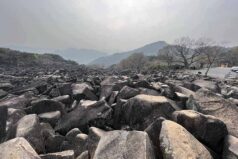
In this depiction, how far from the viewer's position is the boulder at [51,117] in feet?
32.8

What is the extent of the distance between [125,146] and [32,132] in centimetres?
333

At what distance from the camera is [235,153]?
606cm

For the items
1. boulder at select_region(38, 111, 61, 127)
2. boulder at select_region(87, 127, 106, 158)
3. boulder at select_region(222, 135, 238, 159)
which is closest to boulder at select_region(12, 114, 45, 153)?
boulder at select_region(38, 111, 61, 127)

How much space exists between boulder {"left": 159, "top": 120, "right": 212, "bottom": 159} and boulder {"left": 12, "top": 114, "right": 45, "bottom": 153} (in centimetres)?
355

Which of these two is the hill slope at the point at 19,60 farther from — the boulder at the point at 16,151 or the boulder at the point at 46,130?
the boulder at the point at 16,151

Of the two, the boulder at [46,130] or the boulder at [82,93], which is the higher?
the boulder at [82,93]

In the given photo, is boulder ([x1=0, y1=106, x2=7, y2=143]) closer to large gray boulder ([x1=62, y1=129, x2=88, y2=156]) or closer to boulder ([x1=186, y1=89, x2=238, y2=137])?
large gray boulder ([x1=62, y1=129, x2=88, y2=156])

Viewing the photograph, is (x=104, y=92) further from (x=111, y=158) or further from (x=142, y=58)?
(x=142, y=58)

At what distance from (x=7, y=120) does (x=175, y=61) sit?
87537mm

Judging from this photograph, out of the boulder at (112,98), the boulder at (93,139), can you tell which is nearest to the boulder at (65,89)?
the boulder at (112,98)

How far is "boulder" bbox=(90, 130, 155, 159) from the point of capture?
222 inches

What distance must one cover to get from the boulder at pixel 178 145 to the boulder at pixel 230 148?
57cm

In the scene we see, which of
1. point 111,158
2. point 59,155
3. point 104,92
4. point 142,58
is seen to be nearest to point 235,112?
point 111,158

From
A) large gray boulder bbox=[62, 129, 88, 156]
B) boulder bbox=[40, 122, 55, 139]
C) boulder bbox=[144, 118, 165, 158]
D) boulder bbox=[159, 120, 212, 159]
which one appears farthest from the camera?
boulder bbox=[40, 122, 55, 139]
